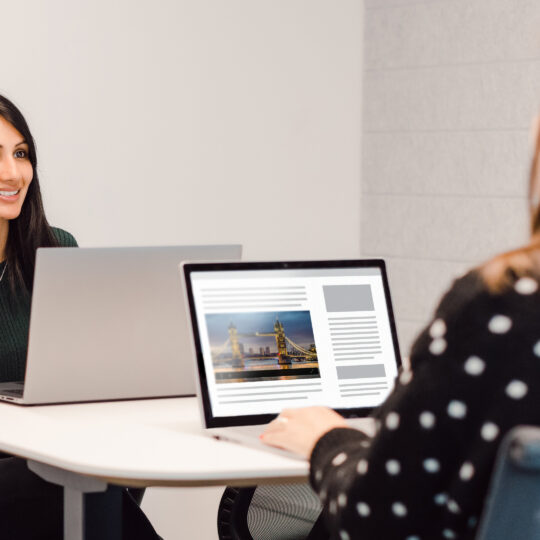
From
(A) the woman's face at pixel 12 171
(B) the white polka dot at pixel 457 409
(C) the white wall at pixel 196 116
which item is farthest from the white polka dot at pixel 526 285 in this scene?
(C) the white wall at pixel 196 116

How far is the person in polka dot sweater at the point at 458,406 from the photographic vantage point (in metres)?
0.92

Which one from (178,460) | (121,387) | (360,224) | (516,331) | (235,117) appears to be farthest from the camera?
(360,224)

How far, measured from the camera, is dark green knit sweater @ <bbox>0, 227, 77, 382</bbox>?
2.28 metres

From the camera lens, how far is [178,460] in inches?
58.2

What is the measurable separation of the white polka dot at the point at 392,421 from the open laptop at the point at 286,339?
2.05 feet

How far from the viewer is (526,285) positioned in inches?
36.3

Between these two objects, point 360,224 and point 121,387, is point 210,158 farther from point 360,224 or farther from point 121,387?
point 121,387

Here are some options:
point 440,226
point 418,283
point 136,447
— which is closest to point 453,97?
point 440,226

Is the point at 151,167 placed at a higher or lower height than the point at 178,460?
higher

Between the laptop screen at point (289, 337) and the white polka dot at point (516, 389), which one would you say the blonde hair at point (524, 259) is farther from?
the laptop screen at point (289, 337)

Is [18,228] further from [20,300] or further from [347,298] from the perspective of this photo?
[347,298]

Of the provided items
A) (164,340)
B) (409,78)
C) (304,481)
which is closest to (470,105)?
(409,78)

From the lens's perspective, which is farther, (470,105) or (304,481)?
(470,105)

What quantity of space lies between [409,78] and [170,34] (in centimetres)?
101
